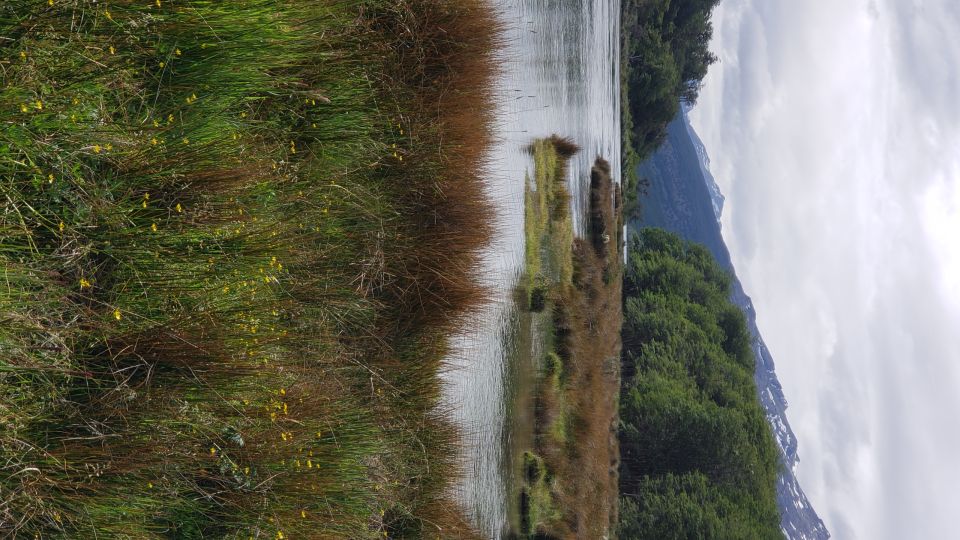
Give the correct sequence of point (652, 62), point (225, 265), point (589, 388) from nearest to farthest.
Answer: point (225, 265), point (589, 388), point (652, 62)

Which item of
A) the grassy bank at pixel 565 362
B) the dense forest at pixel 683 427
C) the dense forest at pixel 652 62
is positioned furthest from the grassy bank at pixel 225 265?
the dense forest at pixel 652 62

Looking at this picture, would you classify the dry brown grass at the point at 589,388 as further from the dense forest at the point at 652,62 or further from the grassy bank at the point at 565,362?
the dense forest at the point at 652,62

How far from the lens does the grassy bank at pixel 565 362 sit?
12.7m

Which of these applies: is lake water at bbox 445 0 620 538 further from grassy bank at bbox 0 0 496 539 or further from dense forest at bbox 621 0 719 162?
dense forest at bbox 621 0 719 162

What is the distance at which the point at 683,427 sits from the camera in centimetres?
2677

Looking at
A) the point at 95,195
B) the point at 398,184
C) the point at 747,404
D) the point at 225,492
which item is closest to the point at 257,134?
the point at 95,195

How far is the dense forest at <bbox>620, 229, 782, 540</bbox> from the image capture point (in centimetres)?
2364

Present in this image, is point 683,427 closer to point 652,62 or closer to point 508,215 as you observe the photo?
point 652,62

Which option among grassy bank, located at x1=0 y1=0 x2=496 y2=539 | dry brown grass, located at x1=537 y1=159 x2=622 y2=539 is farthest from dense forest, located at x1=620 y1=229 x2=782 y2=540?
grassy bank, located at x1=0 y1=0 x2=496 y2=539

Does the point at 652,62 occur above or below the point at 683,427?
above

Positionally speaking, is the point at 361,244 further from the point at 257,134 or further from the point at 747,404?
the point at 747,404

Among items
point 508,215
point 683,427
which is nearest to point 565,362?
point 508,215

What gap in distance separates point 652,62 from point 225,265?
29.0 metres

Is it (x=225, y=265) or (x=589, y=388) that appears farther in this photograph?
(x=589, y=388)
